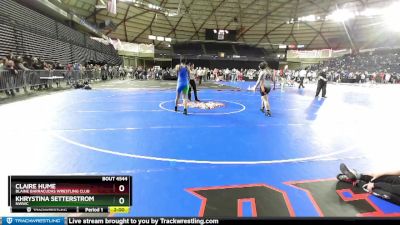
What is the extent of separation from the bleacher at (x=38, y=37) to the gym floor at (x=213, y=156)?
11.6 meters

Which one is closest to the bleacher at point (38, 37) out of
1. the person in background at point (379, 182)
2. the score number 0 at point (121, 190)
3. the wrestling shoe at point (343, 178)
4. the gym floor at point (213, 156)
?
the gym floor at point (213, 156)

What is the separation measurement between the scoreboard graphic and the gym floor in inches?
28.9

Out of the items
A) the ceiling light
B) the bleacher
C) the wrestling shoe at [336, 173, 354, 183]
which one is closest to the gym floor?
the wrestling shoe at [336, 173, 354, 183]

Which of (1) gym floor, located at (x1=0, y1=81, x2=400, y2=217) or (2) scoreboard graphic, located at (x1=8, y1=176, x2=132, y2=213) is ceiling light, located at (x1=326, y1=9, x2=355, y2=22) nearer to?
(1) gym floor, located at (x1=0, y1=81, x2=400, y2=217)

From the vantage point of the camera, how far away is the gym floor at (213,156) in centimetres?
328

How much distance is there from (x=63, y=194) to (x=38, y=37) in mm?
23215

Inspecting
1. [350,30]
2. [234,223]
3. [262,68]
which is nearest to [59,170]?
[234,223]

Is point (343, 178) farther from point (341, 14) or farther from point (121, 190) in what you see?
point (341, 14)

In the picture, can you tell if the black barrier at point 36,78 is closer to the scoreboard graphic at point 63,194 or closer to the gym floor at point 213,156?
the gym floor at point 213,156

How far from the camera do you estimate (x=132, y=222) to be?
7.55 feet

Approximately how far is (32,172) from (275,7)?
1766 inches

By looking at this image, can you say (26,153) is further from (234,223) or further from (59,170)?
(234,223)

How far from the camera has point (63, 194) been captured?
237 centimetres

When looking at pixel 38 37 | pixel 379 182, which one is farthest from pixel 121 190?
pixel 38 37
